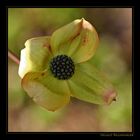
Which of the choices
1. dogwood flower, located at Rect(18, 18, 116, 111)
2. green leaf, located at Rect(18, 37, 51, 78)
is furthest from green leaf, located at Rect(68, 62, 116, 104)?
green leaf, located at Rect(18, 37, 51, 78)

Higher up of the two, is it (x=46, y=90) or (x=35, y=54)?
(x=35, y=54)

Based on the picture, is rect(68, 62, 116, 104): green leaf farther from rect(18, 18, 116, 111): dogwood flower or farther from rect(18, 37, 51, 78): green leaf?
rect(18, 37, 51, 78): green leaf

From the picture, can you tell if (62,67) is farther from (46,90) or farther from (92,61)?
(92,61)

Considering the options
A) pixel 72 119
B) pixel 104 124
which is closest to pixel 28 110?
pixel 72 119

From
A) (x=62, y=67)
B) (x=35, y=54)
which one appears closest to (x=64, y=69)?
(x=62, y=67)

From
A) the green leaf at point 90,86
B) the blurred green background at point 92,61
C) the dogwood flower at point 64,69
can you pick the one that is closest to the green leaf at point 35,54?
the dogwood flower at point 64,69

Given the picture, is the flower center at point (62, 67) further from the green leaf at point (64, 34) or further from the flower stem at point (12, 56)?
the flower stem at point (12, 56)
